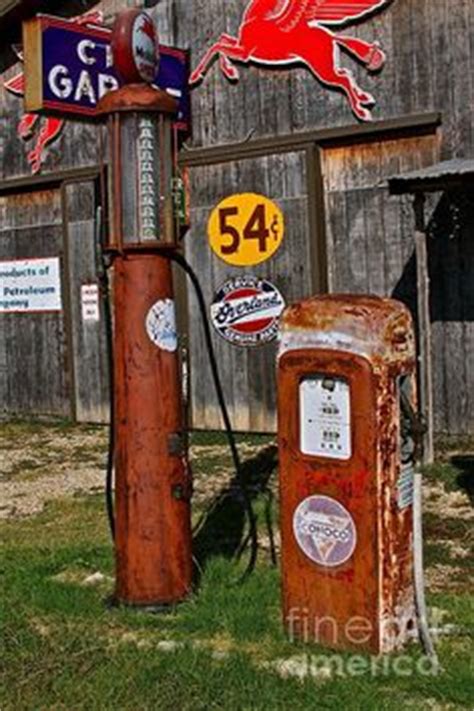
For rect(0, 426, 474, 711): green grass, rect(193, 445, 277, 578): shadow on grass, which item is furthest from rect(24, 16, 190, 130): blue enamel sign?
rect(0, 426, 474, 711): green grass

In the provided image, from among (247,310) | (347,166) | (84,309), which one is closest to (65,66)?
(347,166)

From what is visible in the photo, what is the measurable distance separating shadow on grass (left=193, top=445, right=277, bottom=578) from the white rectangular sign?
532cm

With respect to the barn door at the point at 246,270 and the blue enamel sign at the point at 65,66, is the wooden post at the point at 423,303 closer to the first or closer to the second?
the barn door at the point at 246,270

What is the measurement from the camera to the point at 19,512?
8.25m

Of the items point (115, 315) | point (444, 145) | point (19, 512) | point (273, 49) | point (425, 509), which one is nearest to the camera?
point (115, 315)

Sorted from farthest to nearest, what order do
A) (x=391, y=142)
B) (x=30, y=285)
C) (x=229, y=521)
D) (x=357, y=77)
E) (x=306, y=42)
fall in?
(x=30, y=285) → (x=306, y=42) → (x=357, y=77) → (x=391, y=142) → (x=229, y=521)

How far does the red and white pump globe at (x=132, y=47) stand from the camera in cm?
543

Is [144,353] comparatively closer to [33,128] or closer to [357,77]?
[357,77]

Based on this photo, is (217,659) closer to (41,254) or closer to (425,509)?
(425,509)

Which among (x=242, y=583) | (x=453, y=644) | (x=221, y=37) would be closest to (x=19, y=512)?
(x=242, y=583)

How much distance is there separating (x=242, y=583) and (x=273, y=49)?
7238 millimetres

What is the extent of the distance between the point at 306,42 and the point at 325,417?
730 cm

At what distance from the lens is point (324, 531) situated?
4.80 m

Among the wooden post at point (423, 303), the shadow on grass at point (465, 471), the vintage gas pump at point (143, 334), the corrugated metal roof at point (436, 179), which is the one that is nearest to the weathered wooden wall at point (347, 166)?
the shadow on grass at point (465, 471)
